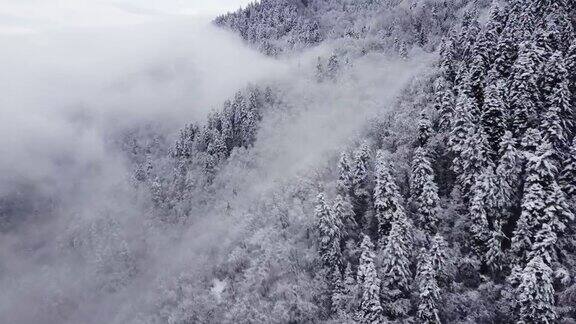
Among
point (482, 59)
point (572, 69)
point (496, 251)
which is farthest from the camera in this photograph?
point (482, 59)

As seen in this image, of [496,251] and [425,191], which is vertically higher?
[425,191]

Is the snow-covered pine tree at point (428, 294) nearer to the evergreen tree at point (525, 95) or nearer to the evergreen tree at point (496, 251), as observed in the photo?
the evergreen tree at point (496, 251)

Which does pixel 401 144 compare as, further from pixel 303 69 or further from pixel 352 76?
pixel 303 69

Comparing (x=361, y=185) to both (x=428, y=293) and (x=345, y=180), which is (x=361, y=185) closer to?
(x=345, y=180)

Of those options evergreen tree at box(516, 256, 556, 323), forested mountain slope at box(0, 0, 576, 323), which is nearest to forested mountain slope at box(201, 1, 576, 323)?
evergreen tree at box(516, 256, 556, 323)

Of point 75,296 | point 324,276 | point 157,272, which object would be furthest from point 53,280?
point 324,276

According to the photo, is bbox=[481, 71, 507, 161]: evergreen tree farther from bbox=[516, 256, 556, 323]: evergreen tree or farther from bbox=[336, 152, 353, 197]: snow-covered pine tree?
bbox=[336, 152, 353, 197]: snow-covered pine tree

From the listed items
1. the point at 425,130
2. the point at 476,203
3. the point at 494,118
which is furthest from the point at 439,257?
the point at 425,130

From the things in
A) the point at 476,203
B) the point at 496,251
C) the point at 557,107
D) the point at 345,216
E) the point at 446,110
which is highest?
the point at 557,107
